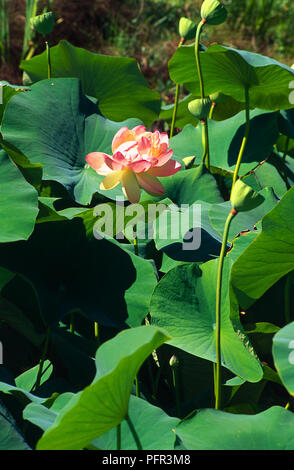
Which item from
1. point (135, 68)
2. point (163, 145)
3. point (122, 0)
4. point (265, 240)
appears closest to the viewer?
point (265, 240)

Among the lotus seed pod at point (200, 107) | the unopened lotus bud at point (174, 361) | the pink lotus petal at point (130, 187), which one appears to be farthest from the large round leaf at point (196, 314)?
the lotus seed pod at point (200, 107)

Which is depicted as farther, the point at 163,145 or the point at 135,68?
the point at 135,68

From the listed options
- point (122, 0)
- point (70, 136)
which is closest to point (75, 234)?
point (70, 136)

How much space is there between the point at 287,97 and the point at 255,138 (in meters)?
0.09

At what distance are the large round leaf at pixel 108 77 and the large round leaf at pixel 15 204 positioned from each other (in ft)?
1.60

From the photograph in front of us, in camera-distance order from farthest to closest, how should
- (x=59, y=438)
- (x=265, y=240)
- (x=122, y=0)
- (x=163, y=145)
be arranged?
1. (x=122, y=0)
2. (x=163, y=145)
3. (x=265, y=240)
4. (x=59, y=438)

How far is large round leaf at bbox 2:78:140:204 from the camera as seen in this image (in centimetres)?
95

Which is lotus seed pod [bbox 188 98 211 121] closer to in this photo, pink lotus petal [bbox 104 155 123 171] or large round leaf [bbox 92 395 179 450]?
pink lotus petal [bbox 104 155 123 171]

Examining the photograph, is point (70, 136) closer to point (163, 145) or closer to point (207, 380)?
point (163, 145)

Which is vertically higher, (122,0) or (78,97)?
(78,97)

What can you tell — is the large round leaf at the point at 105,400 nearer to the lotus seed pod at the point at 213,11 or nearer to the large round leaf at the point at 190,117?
the lotus seed pod at the point at 213,11

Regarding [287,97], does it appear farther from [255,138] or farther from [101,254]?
[101,254]

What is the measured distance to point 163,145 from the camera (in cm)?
79

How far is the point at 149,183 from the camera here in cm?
79
